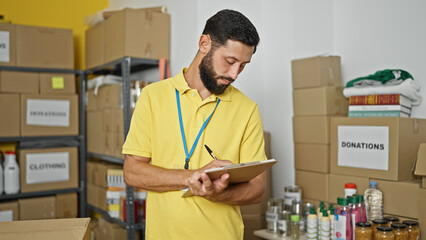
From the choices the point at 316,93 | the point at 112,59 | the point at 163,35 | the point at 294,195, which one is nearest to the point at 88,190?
the point at 112,59

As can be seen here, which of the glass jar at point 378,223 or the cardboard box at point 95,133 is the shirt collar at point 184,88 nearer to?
the glass jar at point 378,223

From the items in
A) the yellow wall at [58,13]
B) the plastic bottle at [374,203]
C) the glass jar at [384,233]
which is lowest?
the glass jar at [384,233]

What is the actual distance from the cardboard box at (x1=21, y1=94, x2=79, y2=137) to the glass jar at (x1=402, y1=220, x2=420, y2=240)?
2.66 metres

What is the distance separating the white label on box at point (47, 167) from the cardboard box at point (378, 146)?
2.23m

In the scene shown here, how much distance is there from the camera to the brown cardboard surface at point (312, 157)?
2305 millimetres

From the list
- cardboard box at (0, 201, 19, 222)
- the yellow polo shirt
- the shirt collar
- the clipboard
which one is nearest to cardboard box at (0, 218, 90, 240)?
the clipboard

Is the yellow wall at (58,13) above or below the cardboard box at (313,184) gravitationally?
above

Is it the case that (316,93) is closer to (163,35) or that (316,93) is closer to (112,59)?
(163,35)

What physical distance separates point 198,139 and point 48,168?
2315mm

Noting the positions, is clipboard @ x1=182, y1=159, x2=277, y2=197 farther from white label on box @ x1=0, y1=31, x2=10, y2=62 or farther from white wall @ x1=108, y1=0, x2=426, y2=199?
white label on box @ x1=0, y1=31, x2=10, y2=62

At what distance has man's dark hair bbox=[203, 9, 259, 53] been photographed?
142cm

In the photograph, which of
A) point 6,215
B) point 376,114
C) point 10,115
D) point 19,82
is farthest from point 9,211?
point 376,114

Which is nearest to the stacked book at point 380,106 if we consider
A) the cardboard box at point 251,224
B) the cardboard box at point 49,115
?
the cardboard box at point 251,224

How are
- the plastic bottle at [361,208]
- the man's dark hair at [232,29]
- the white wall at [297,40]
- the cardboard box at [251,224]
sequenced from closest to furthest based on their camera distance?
the man's dark hair at [232,29], the plastic bottle at [361,208], the white wall at [297,40], the cardboard box at [251,224]
